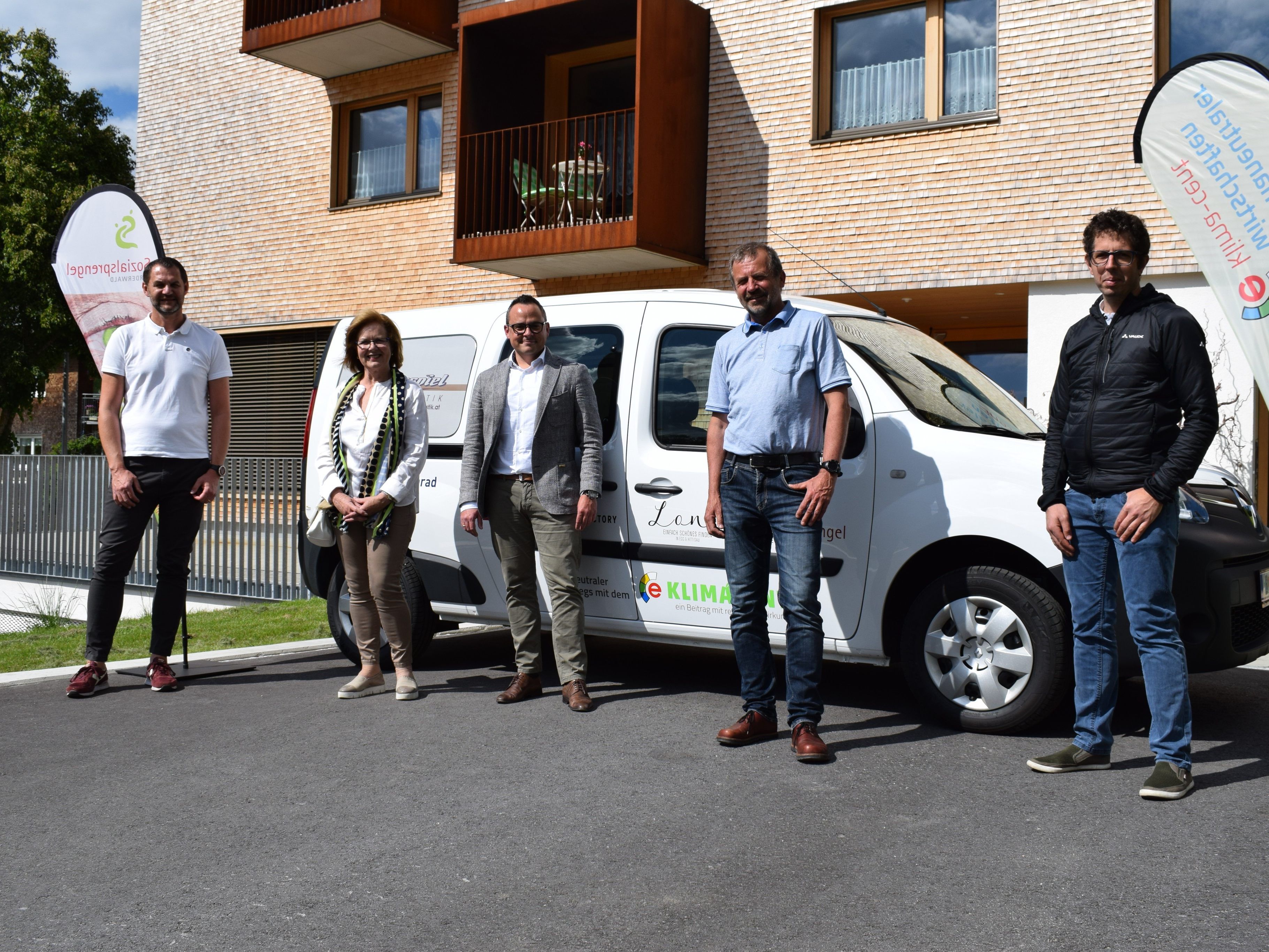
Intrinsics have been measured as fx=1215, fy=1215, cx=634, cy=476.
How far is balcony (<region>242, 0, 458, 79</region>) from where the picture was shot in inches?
576

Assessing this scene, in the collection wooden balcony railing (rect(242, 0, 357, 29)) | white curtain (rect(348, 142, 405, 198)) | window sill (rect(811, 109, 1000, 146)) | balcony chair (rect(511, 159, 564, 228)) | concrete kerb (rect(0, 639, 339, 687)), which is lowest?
concrete kerb (rect(0, 639, 339, 687))

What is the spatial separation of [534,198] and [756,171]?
2.65 metres

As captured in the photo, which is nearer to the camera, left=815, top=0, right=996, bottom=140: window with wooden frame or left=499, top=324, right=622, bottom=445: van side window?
left=499, top=324, right=622, bottom=445: van side window

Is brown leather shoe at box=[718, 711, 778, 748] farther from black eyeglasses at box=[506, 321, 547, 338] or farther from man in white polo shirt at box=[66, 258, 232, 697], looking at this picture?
man in white polo shirt at box=[66, 258, 232, 697]

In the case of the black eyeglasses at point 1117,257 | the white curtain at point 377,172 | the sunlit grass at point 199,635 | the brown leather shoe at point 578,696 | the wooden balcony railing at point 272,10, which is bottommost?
the sunlit grass at point 199,635

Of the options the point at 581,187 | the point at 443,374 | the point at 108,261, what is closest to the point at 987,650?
the point at 443,374

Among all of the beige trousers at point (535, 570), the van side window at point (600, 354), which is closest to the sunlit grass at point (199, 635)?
the beige trousers at point (535, 570)

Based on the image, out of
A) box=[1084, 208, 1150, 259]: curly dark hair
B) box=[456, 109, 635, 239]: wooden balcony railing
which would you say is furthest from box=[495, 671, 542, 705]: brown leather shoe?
box=[456, 109, 635, 239]: wooden balcony railing

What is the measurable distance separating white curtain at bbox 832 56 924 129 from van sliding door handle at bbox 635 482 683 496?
8.20 meters

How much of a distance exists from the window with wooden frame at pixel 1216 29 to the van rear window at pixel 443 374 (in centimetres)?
824

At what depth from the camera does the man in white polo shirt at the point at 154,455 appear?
6.08 m

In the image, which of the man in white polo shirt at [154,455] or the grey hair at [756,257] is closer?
the grey hair at [756,257]

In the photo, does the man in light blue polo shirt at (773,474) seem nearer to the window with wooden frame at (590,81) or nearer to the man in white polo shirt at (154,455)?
the man in white polo shirt at (154,455)

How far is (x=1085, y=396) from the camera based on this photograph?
4.39 metres
